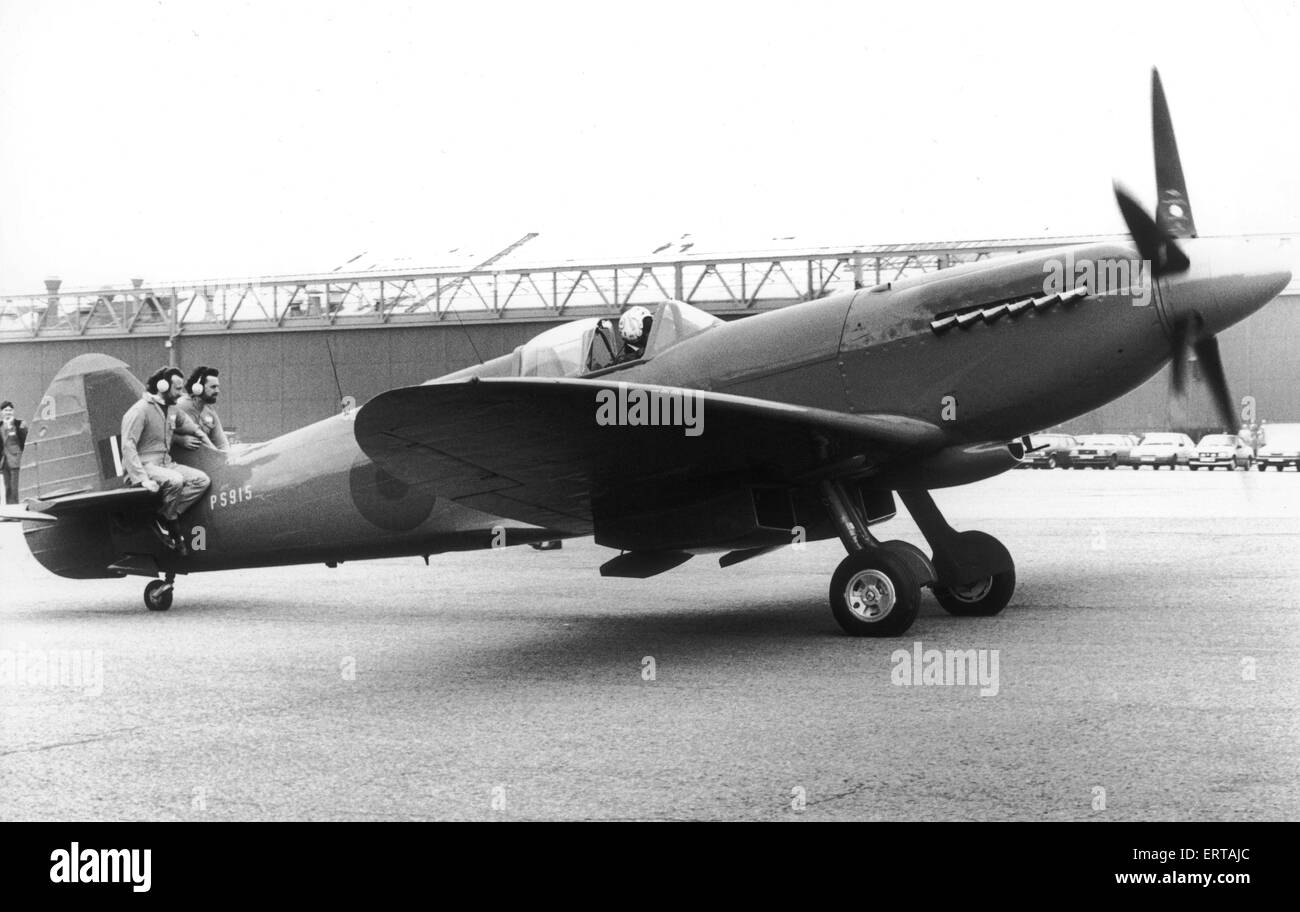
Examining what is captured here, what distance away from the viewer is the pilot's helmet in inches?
333

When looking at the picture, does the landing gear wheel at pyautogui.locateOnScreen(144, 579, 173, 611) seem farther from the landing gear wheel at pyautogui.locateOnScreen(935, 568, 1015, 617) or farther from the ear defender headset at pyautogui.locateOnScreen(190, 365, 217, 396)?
the landing gear wheel at pyautogui.locateOnScreen(935, 568, 1015, 617)

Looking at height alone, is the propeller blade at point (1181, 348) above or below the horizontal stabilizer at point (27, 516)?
above

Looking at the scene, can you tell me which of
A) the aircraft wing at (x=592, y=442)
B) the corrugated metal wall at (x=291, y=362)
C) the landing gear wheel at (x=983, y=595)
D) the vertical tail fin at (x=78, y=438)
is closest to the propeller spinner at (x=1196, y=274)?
the aircraft wing at (x=592, y=442)

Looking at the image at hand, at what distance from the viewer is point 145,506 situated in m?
9.95

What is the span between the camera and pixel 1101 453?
41.2m

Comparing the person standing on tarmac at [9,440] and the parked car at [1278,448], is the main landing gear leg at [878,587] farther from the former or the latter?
the parked car at [1278,448]

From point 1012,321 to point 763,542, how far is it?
2023 millimetres

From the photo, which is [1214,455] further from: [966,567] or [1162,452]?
[966,567]

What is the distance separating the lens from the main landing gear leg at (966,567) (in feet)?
27.1

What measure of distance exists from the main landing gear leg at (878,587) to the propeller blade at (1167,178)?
2.36 metres

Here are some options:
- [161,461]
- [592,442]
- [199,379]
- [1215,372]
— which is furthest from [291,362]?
[1215,372]

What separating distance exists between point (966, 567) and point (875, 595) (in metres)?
1.20

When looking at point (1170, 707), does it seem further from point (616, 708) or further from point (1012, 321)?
point (1012, 321)
